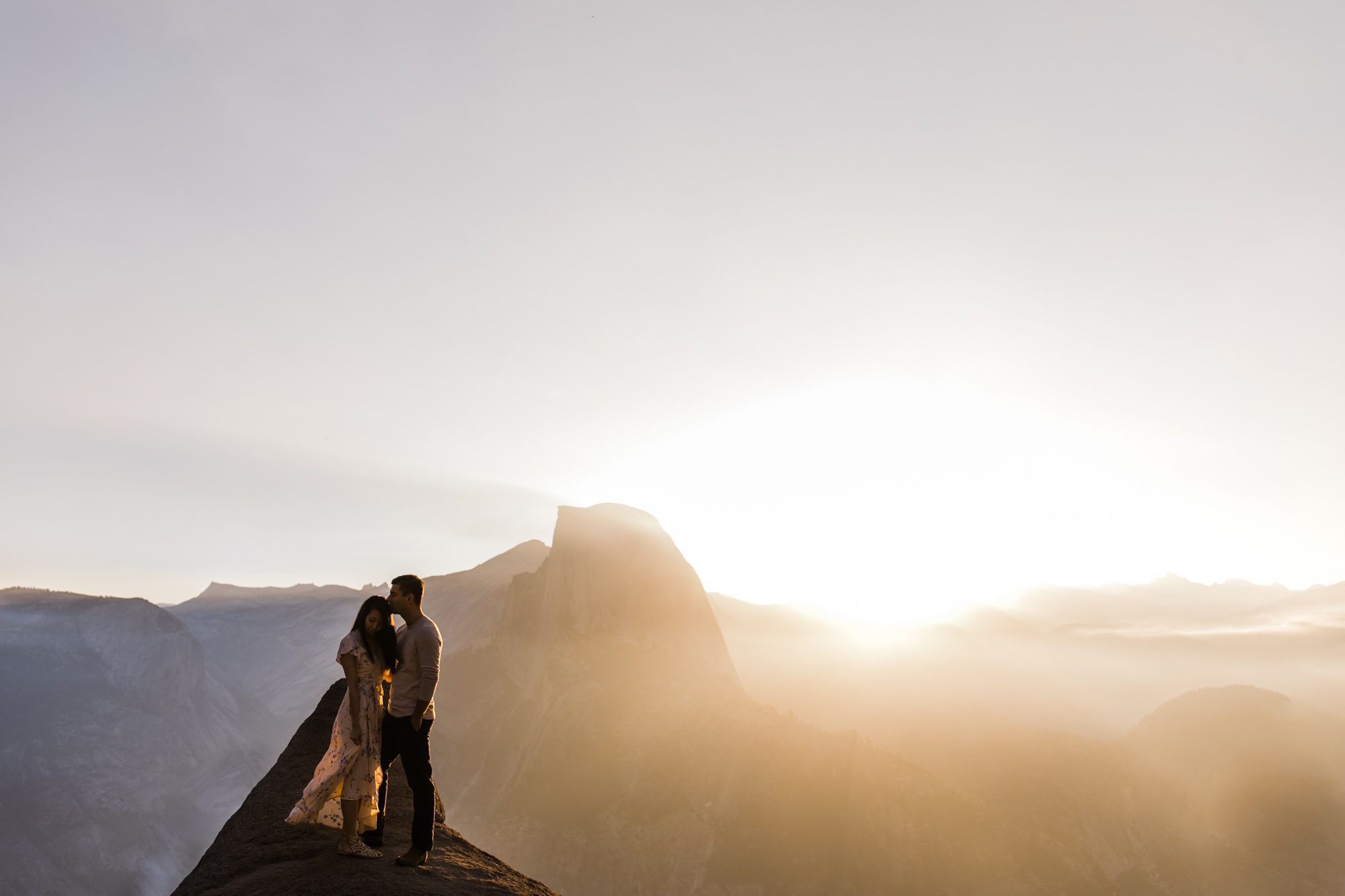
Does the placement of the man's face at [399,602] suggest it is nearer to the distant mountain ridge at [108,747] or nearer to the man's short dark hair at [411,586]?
the man's short dark hair at [411,586]

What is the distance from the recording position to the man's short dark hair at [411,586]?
324 inches

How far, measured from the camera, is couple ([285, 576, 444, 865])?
7.79 m

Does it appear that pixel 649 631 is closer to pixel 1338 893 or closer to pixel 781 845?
pixel 781 845

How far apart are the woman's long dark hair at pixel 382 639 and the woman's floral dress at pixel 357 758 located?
0.19ft

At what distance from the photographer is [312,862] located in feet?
25.1

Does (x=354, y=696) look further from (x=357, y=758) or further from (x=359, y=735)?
(x=357, y=758)

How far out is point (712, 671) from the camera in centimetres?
6056

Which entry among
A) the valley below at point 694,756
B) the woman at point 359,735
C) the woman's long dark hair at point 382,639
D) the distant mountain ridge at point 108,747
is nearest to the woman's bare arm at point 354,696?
the woman at point 359,735

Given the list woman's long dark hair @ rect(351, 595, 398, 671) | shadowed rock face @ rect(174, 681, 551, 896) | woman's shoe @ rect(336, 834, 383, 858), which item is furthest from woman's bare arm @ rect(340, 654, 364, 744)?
shadowed rock face @ rect(174, 681, 551, 896)

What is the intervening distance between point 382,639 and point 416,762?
1589mm

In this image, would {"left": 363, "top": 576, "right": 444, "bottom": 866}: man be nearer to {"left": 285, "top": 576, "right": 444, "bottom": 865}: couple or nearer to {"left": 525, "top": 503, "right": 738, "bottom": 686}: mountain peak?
{"left": 285, "top": 576, "right": 444, "bottom": 865}: couple

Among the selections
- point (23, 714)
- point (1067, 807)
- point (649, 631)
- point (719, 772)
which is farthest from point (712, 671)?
point (23, 714)

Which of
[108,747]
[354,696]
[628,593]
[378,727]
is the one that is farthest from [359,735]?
[108,747]

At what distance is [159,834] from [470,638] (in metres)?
46.5
